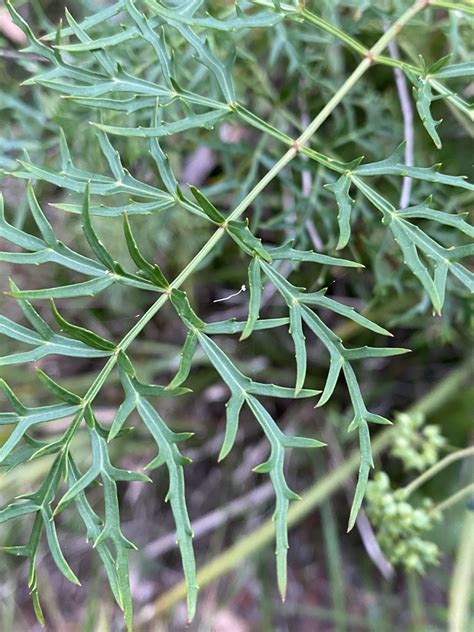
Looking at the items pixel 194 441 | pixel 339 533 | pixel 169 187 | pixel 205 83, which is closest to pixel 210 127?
pixel 169 187

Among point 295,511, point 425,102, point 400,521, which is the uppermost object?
point 425,102

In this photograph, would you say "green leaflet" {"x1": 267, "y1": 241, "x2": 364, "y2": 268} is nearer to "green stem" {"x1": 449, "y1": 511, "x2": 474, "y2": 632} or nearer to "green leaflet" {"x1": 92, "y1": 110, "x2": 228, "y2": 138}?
"green leaflet" {"x1": 92, "y1": 110, "x2": 228, "y2": 138}

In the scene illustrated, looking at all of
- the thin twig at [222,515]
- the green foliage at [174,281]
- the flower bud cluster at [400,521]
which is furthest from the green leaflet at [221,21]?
the thin twig at [222,515]

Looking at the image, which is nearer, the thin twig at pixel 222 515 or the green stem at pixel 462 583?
the green stem at pixel 462 583

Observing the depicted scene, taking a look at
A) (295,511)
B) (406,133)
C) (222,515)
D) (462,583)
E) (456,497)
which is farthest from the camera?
(222,515)

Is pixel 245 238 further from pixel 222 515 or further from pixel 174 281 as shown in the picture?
pixel 222 515

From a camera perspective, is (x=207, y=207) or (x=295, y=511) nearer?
(x=207, y=207)

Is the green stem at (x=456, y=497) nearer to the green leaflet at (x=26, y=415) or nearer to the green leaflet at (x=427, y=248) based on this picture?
the green leaflet at (x=427, y=248)

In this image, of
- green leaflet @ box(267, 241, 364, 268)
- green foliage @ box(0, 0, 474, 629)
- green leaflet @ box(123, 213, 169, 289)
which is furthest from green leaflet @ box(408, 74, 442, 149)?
green leaflet @ box(123, 213, 169, 289)

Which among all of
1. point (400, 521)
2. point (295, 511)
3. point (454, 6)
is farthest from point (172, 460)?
point (295, 511)
